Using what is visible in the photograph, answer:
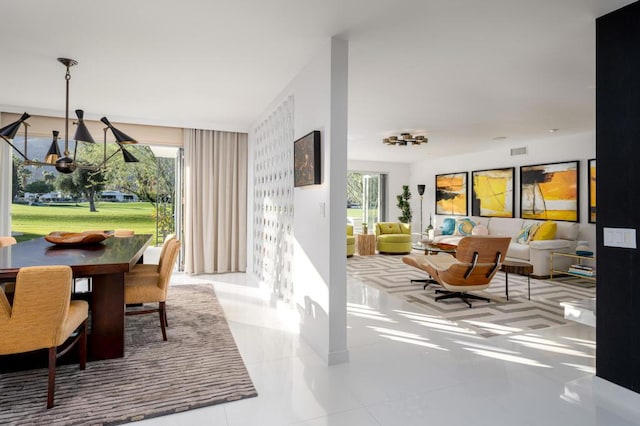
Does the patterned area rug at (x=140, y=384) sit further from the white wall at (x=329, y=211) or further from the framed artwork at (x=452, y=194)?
the framed artwork at (x=452, y=194)

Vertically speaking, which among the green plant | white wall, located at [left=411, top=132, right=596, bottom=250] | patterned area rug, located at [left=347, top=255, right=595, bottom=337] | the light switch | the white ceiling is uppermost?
the white ceiling

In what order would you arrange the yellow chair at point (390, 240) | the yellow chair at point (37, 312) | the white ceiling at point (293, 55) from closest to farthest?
1. the yellow chair at point (37, 312)
2. the white ceiling at point (293, 55)
3. the yellow chair at point (390, 240)

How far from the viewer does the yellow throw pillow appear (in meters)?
6.30

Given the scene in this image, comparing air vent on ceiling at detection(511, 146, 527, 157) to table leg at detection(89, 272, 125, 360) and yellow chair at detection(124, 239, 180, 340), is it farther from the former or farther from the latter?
table leg at detection(89, 272, 125, 360)

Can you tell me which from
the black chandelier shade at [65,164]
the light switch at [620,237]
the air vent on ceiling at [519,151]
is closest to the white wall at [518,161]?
the air vent on ceiling at [519,151]

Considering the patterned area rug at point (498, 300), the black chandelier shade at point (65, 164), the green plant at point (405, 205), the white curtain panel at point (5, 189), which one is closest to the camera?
the black chandelier shade at point (65, 164)

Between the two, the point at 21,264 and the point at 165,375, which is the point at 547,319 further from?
the point at 21,264

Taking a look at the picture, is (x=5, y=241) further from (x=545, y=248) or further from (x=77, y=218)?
(x=545, y=248)

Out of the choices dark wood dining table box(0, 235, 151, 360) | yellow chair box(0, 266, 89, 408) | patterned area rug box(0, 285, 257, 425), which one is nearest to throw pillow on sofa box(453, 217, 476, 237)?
patterned area rug box(0, 285, 257, 425)

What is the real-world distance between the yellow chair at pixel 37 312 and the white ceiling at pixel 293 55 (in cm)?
178

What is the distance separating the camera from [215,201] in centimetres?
607

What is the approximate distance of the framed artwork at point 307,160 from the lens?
2957 millimetres

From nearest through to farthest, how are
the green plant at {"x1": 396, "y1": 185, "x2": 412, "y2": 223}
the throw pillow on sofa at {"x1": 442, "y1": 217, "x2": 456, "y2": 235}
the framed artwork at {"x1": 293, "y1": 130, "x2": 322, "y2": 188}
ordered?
the framed artwork at {"x1": 293, "y1": 130, "x2": 322, "y2": 188}, the throw pillow on sofa at {"x1": 442, "y1": 217, "x2": 456, "y2": 235}, the green plant at {"x1": 396, "y1": 185, "x2": 412, "y2": 223}

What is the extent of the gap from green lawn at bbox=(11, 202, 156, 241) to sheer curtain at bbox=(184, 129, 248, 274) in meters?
1.53
